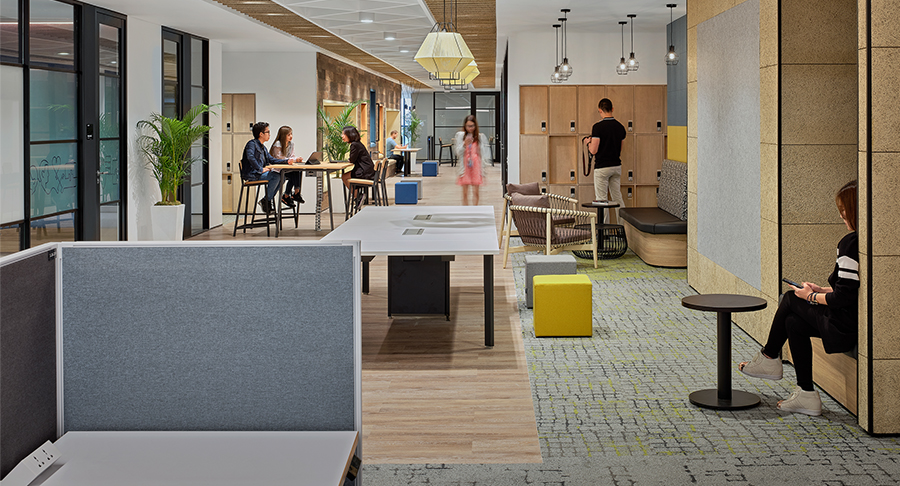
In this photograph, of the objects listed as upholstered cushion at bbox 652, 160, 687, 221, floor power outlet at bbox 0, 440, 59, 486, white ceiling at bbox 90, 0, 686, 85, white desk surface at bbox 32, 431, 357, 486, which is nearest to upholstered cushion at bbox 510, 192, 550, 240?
upholstered cushion at bbox 652, 160, 687, 221

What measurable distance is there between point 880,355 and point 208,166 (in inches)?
413

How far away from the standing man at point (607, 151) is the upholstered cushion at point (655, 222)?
1.82 feet

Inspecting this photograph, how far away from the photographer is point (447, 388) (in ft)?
15.4

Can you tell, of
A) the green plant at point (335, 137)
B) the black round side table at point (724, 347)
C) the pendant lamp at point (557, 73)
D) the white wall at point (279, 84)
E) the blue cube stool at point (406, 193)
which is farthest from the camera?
the blue cube stool at point (406, 193)

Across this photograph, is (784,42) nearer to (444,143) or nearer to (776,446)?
(776,446)

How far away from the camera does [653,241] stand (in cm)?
889

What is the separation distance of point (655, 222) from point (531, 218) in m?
1.39

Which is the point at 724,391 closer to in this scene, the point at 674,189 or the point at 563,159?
the point at 674,189

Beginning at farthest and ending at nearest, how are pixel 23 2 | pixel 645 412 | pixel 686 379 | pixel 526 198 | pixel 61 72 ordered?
pixel 526 198
pixel 61 72
pixel 23 2
pixel 686 379
pixel 645 412

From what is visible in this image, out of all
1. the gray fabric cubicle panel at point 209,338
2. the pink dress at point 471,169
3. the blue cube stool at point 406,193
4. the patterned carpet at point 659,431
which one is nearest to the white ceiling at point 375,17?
the pink dress at point 471,169

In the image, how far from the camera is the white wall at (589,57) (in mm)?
11719

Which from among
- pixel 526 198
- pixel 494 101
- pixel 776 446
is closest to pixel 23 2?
pixel 526 198

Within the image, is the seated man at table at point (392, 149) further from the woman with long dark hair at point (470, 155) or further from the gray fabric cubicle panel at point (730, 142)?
the gray fabric cubicle panel at point (730, 142)

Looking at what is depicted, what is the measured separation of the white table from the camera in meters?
5.38
